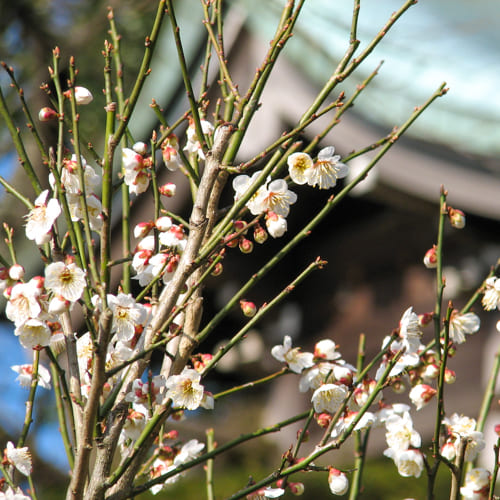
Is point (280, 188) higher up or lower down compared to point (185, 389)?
higher up

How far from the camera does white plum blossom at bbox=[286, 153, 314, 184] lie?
1.28 meters

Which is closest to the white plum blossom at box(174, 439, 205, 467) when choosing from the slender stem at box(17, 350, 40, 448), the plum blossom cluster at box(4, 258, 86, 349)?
the slender stem at box(17, 350, 40, 448)

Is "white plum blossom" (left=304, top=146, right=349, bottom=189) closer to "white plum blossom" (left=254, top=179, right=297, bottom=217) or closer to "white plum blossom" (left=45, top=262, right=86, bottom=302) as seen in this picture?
"white plum blossom" (left=254, top=179, right=297, bottom=217)

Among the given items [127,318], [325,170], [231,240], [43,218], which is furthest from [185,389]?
[325,170]

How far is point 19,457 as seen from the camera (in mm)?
1258

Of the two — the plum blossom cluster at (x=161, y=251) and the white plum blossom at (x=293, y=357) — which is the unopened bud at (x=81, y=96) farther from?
the white plum blossom at (x=293, y=357)

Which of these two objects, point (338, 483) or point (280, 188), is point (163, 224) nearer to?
point (280, 188)

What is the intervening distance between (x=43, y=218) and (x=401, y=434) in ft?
2.44

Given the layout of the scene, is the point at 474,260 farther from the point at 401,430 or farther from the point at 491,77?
the point at 401,430

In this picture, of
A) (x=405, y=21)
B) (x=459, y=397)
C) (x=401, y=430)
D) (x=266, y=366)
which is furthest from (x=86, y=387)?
(x=266, y=366)

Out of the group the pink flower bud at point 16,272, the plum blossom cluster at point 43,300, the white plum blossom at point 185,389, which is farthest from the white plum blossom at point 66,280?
the white plum blossom at point 185,389

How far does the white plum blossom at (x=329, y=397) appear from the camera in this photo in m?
1.28

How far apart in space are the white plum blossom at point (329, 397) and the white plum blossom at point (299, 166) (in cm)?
38

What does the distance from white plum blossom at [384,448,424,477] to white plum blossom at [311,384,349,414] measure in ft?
0.42
